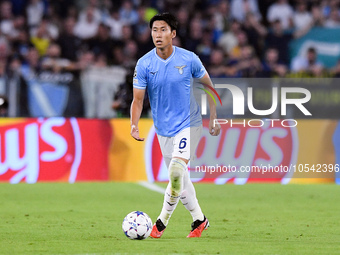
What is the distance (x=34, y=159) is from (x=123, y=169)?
1.45 meters

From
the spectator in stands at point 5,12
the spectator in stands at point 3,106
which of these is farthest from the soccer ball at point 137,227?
the spectator in stands at point 5,12

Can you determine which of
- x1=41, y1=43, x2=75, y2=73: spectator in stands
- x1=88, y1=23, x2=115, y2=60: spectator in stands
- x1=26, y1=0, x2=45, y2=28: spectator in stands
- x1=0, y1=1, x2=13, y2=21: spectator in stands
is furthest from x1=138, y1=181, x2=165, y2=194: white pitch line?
x1=0, y1=1, x2=13, y2=21: spectator in stands

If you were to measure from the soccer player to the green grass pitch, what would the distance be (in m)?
0.54

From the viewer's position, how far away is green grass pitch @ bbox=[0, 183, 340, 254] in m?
7.13

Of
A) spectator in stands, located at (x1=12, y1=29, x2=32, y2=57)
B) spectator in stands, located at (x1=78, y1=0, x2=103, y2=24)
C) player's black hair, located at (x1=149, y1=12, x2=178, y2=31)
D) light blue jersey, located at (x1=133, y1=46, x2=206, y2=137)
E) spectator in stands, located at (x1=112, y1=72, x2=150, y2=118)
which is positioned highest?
player's black hair, located at (x1=149, y1=12, x2=178, y2=31)

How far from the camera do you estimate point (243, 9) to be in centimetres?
1970

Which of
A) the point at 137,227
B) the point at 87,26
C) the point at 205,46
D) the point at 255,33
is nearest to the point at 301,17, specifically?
the point at 255,33

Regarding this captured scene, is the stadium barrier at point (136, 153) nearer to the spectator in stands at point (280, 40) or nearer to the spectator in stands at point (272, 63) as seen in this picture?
the spectator in stands at point (272, 63)

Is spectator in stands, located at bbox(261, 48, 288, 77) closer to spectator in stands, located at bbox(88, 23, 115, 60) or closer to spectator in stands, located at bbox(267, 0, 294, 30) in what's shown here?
spectator in stands, located at bbox(267, 0, 294, 30)

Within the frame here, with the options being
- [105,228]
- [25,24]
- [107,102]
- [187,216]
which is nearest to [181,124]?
[105,228]

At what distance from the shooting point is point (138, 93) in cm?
770

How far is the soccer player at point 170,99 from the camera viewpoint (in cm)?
764

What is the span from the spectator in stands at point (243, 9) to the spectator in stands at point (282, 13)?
0.33 metres

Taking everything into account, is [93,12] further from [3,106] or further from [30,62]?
[3,106]
